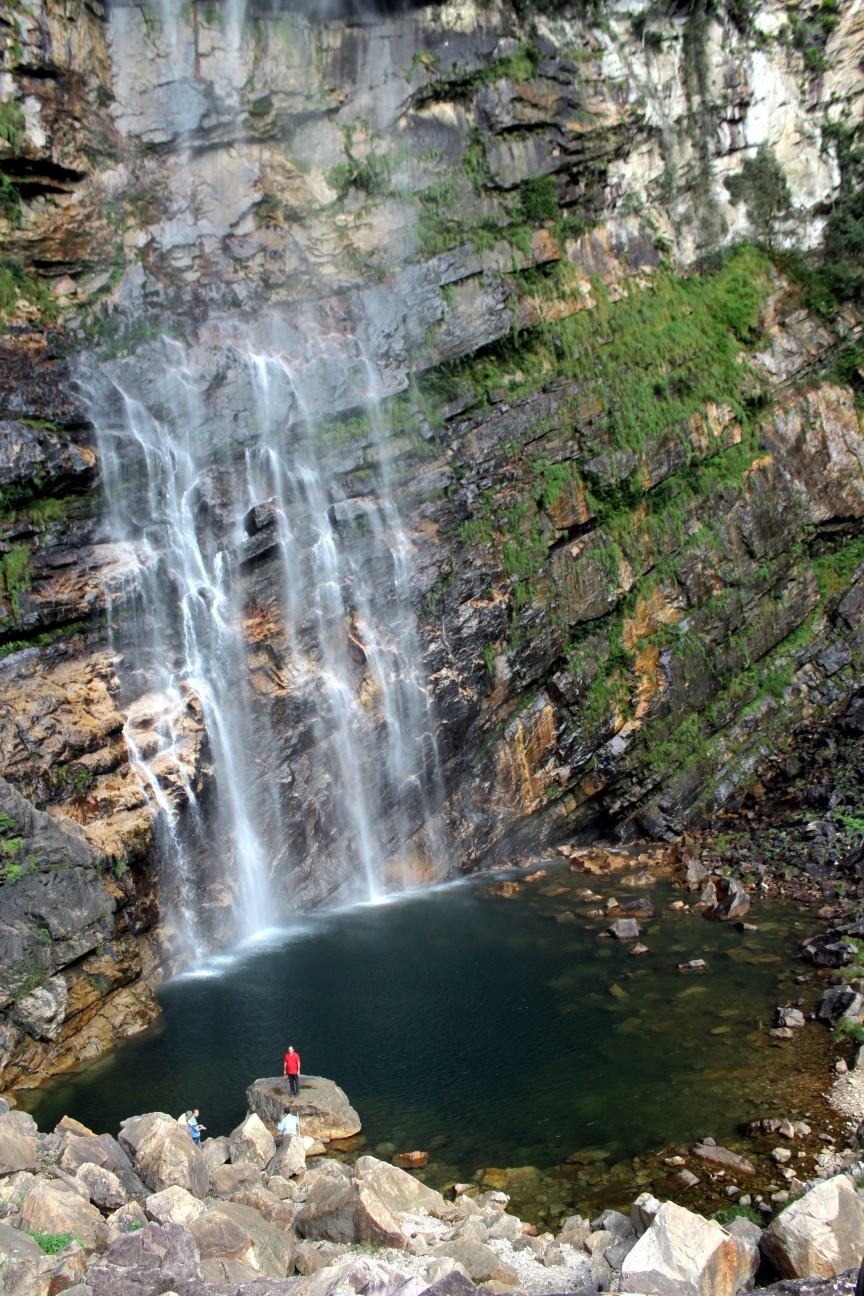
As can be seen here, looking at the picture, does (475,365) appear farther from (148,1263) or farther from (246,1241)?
(148,1263)

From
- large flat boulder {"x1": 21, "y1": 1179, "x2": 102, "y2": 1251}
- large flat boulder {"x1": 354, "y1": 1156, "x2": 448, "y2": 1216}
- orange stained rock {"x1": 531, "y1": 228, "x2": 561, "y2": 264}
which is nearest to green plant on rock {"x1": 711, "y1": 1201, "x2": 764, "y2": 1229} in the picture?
large flat boulder {"x1": 354, "y1": 1156, "x2": 448, "y2": 1216}

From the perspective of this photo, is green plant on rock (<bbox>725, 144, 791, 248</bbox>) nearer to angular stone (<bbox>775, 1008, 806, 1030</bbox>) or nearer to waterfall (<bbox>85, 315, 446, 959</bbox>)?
waterfall (<bbox>85, 315, 446, 959</bbox>)

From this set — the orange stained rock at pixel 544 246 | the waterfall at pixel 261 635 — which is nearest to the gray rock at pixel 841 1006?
the waterfall at pixel 261 635

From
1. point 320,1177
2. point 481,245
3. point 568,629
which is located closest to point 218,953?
point 320,1177

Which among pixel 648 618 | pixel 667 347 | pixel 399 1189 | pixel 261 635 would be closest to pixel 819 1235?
pixel 399 1189

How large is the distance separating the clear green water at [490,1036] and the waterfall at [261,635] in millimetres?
3299

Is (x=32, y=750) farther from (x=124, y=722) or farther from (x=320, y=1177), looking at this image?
(x=320, y=1177)

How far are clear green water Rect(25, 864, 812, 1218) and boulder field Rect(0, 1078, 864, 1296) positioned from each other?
1780 mm

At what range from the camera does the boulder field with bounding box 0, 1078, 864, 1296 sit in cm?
946

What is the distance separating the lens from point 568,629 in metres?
30.5

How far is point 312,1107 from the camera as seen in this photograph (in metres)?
15.4

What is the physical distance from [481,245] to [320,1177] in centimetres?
2984

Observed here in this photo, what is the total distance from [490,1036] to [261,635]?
13507mm

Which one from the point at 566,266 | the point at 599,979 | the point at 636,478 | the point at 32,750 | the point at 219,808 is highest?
the point at 566,266
